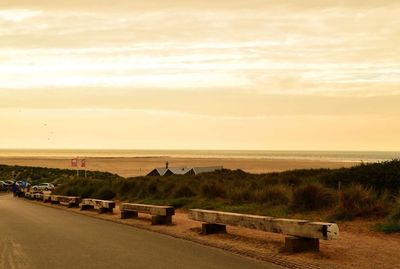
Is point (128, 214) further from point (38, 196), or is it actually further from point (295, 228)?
point (38, 196)

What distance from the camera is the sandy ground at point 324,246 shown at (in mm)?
10211

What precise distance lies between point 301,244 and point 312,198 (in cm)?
667

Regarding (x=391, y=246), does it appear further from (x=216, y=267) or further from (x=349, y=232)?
(x=216, y=267)

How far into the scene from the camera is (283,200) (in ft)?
66.1

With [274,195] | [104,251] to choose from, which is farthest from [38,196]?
[104,251]

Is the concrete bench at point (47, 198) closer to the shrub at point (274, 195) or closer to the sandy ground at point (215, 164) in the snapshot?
the shrub at point (274, 195)

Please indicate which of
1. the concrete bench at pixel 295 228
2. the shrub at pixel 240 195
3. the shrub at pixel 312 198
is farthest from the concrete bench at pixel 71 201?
the concrete bench at pixel 295 228

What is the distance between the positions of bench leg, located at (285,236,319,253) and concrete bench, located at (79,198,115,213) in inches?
471

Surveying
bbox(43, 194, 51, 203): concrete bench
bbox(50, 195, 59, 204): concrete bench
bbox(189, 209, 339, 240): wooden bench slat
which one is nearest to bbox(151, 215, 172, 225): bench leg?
bbox(189, 209, 339, 240): wooden bench slat

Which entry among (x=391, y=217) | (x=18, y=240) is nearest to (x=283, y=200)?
(x=391, y=217)

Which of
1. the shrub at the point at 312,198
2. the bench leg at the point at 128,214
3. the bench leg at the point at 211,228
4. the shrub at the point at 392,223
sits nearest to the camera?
the shrub at the point at 392,223

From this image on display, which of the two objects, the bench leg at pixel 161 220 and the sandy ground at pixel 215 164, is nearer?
the bench leg at pixel 161 220

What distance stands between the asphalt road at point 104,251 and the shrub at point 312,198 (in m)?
5.05

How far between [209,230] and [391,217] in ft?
14.8
